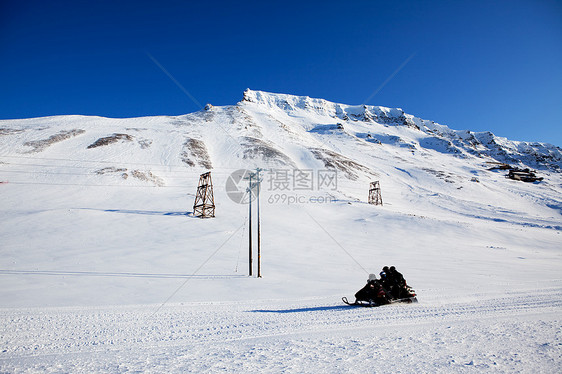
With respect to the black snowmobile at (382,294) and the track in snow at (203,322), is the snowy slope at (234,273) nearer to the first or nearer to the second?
the track in snow at (203,322)

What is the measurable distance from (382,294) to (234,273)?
9.80 m

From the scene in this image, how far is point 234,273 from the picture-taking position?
52.2ft

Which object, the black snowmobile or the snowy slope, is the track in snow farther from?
the black snowmobile

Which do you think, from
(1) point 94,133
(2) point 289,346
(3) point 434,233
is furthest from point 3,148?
(3) point 434,233

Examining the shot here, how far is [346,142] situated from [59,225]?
11525 cm

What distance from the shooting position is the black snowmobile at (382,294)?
8.58 metres

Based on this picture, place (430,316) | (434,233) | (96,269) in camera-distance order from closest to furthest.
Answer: (430,316) < (96,269) < (434,233)

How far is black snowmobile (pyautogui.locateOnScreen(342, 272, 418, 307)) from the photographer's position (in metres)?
8.58

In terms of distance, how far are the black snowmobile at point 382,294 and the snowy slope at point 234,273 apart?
1.57 ft

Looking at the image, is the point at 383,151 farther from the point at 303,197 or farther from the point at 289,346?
the point at 289,346

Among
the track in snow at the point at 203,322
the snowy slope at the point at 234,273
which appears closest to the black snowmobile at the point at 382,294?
the track in snow at the point at 203,322

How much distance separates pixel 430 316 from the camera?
23.2ft

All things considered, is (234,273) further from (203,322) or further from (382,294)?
(382,294)

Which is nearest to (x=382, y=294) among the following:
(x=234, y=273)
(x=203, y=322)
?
(x=203, y=322)
